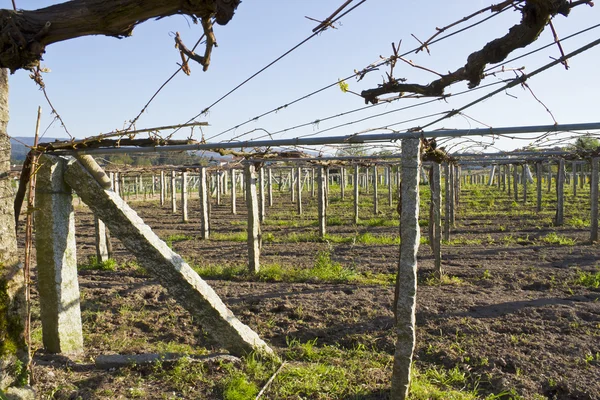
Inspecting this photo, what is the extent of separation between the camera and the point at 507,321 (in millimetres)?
5652

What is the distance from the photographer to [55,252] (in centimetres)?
410

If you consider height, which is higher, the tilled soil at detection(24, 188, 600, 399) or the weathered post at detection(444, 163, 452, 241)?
the weathered post at detection(444, 163, 452, 241)

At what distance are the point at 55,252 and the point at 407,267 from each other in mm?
3052

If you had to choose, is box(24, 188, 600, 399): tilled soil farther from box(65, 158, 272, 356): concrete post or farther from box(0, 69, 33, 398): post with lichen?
box(65, 158, 272, 356): concrete post

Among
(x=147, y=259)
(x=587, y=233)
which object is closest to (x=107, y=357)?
(x=147, y=259)

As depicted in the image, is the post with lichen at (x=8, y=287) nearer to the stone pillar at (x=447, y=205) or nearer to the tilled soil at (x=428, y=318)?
the tilled soil at (x=428, y=318)

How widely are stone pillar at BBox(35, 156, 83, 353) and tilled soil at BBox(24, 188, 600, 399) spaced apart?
260 mm

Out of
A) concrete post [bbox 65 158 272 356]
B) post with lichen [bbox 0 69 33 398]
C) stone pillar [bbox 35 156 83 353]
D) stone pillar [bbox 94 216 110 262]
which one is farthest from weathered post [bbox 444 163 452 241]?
post with lichen [bbox 0 69 33 398]

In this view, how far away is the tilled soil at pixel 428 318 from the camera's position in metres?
4.18

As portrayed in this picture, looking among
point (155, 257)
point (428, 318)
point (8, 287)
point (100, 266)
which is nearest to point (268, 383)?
point (155, 257)

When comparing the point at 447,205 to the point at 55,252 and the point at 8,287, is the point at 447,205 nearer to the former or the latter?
the point at 55,252

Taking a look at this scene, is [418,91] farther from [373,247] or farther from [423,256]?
[373,247]

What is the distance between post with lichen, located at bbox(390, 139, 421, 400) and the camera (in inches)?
134

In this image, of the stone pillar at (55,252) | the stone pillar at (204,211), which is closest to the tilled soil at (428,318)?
the stone pillar at (55,252)
